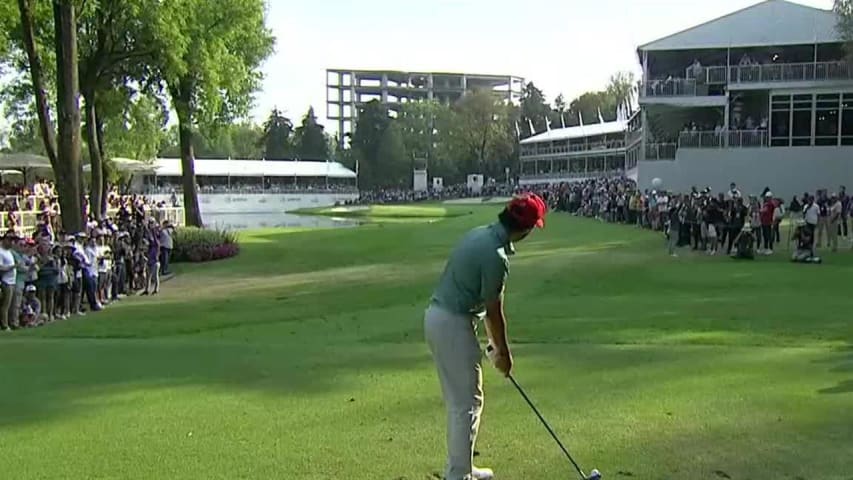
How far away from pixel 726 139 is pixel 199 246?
34.4 meters

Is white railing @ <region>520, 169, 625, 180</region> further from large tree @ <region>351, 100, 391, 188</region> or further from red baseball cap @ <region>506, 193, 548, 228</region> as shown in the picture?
red baseball cap @ <region>506, 193, 548, 228</region>

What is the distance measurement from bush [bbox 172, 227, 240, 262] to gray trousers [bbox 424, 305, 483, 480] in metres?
28.5

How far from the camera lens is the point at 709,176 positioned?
53562mm

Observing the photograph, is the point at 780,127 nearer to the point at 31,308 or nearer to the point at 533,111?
the point at 31,308

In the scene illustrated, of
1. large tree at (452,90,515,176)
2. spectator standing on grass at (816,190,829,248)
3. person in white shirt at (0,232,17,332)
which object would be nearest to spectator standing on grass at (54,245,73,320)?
person in white shirt at (0,232,17,332)

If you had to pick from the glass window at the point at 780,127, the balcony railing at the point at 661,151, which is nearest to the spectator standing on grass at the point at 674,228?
the glass window at the point at 780,127

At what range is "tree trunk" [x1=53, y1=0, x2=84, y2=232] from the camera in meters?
22.9

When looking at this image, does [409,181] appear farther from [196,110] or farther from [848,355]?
[848,355]

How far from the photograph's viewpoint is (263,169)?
399 ft

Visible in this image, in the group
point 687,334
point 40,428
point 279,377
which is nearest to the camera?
point 40,428

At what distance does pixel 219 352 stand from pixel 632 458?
6.76 m

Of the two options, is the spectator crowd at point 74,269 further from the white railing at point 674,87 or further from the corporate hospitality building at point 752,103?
the white railing at point 674,87

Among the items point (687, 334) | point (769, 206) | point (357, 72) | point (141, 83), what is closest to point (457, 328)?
point (687, 334)

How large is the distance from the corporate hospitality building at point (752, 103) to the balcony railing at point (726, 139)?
0.06m
